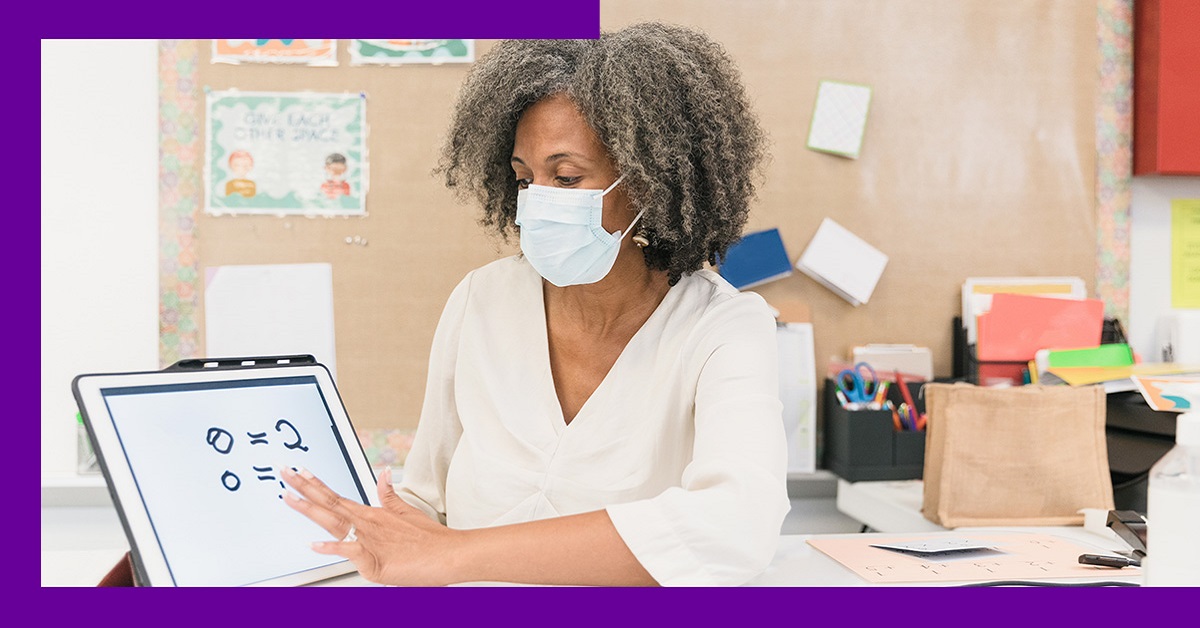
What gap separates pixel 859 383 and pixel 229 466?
1.10 metres

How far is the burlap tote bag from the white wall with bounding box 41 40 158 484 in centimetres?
122

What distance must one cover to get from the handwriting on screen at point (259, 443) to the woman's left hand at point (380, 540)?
0.09ft

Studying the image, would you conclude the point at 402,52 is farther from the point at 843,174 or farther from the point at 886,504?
the point at 886,504

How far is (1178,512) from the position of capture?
0.59 m

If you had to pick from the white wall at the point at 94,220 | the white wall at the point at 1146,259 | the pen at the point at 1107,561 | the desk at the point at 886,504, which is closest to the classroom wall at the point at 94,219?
the white wall at the point at 94,220

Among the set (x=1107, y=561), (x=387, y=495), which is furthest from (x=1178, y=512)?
(x=387, y=495)

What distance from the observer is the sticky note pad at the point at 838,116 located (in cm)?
151

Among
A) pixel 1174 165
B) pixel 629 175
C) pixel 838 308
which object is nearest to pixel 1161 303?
pixel 1174 165

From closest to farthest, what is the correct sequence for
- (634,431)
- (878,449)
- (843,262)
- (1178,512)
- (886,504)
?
(1178,512) → (634,431) → (886,504) → (878,449) → (843,262)

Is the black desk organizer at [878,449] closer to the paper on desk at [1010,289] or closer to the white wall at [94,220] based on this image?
the paper on desk at [1010,289]

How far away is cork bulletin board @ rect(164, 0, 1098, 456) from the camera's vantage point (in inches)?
57.6

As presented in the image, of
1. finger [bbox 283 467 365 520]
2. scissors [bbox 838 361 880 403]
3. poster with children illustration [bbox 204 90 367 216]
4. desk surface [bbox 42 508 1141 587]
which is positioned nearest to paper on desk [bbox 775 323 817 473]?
scissors [bbox 838 361 880 403]

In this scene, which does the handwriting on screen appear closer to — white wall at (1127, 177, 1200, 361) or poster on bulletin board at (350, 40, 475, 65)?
poster on bulletin board at (350, 40, 475, 65)

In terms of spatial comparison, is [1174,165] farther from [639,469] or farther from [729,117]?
[639,469]
